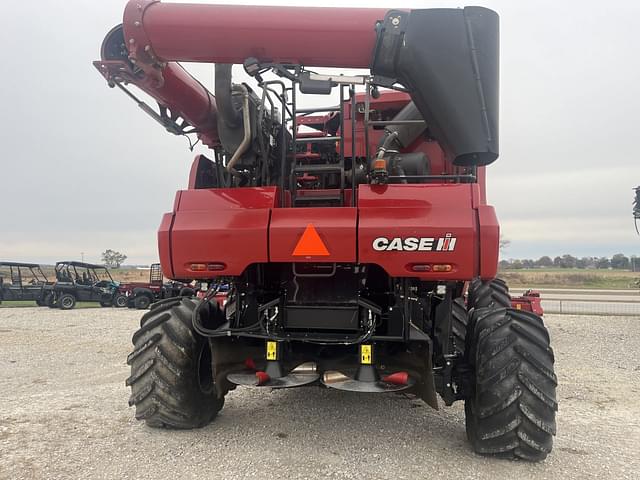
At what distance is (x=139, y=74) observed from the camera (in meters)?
3.69

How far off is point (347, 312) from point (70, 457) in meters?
2.31

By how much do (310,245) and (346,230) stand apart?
0.28 m

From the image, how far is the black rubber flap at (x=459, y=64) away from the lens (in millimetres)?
3348

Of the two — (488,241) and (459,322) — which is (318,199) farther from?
(459,322)

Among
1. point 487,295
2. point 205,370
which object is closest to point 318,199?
point 205,370

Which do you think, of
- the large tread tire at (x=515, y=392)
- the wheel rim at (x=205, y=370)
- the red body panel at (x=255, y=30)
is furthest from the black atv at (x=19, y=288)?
the large tread tire at (x=515, y=392)

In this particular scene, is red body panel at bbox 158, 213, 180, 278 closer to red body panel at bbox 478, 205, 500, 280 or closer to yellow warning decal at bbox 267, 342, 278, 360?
yellow warning decal at bbox 267, 342, 278, 360

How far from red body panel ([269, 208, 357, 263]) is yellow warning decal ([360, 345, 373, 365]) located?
73cm

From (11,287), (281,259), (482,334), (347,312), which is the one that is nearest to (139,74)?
(281,259)

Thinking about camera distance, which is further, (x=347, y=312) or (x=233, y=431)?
(x=233, y=431)

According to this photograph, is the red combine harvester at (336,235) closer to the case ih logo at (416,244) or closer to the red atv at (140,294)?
the case ih logo at (416,244)

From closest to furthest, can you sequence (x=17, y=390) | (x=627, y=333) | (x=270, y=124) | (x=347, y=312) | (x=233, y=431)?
(x=347, y=312), (x=233, y=431), (x=270, y=124), (x=17, y=390), (x=627, y=333)

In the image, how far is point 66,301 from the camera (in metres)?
20.6

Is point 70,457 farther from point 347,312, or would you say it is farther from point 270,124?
point 270,124
